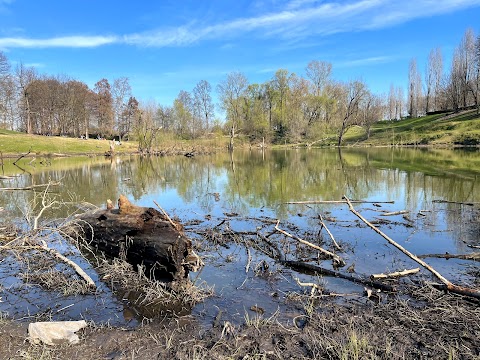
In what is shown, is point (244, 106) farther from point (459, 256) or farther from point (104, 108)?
point (459, 256)

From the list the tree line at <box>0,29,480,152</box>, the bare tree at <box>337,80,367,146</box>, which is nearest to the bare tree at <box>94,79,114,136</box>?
the tree line at <box>0,29,480,152</box>

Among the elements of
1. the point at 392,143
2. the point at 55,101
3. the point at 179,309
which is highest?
the point at 55,101

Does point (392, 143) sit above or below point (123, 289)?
above

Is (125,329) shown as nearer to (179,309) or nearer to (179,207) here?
(179,309)

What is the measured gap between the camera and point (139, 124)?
53.2m

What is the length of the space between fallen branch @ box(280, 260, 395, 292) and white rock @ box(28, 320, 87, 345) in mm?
4439

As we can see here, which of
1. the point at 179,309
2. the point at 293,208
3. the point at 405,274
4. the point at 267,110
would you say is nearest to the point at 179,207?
the point at 293,208

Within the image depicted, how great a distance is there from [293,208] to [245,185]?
6637mm

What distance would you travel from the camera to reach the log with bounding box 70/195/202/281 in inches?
251

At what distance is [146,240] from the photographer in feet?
22.2

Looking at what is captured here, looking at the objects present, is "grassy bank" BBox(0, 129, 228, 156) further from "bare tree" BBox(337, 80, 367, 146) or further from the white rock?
the white rock

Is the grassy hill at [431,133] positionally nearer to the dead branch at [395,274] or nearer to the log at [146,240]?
the dead branch at [395,274]

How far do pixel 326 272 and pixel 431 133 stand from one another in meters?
65.5

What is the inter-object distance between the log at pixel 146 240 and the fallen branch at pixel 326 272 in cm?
211
